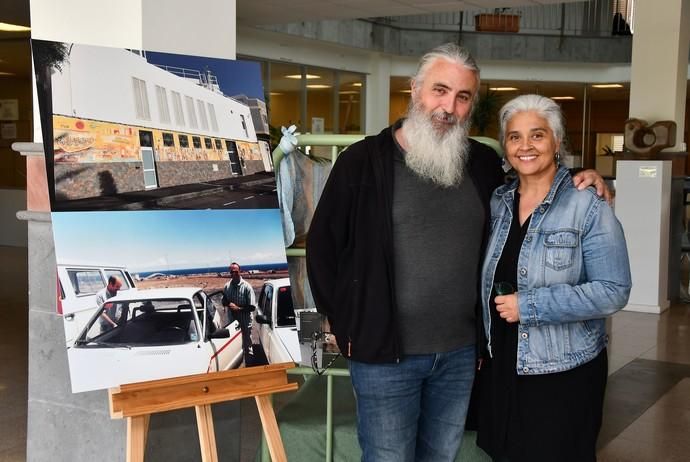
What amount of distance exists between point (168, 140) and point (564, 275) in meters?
1.25

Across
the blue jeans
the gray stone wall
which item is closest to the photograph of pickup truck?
the blue jeans

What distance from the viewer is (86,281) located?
6.97 feet

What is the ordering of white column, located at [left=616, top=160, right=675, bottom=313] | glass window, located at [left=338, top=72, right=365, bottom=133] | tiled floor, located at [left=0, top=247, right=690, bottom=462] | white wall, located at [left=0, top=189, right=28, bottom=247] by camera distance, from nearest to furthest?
tiled floor, located at [left=0, top=247, right=690, bottom=462], white column, located at [left=616, top=160, right=675, bottom=313], white wall, located at [left=0, top=189, right=28, bottom=247], glass window, located at [left=338, top=72, right=365, bottom=133]

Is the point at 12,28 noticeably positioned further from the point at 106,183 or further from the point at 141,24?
the point at 106,183

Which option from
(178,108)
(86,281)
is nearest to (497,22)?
(178,108)

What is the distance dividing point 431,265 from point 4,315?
5879 mm

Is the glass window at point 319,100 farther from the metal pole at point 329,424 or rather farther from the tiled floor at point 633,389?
the metal pole at point 329,424

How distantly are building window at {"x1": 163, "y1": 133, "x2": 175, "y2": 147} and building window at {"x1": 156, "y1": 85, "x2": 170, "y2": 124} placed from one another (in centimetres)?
4

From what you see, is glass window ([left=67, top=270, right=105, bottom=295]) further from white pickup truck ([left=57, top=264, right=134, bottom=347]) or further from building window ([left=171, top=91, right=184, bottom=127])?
building window ([left=171, top=91, right=184, bottom=127])

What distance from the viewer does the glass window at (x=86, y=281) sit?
2.11 meters

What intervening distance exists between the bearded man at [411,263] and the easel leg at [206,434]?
0.45 m

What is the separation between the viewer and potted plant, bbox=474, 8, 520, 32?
48.2ft

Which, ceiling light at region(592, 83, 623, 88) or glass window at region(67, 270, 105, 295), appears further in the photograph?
ceiling light at region(592, 83, 623, 88)

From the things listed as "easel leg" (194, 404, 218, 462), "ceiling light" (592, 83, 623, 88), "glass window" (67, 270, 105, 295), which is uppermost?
"ceiling light" (592, 83, 623, 88)
